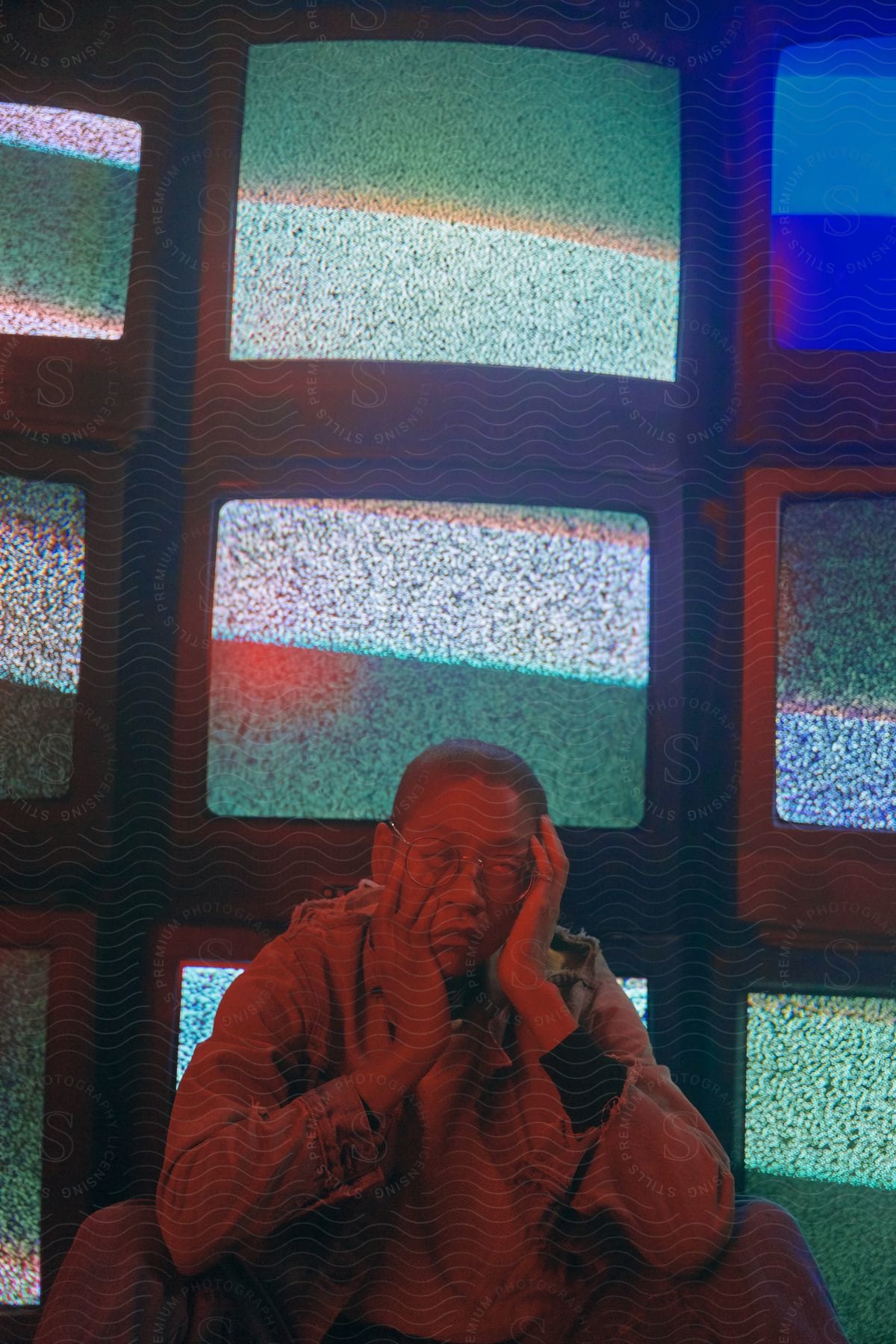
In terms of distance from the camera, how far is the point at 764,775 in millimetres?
1043

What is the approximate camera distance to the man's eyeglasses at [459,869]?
3.21 feet

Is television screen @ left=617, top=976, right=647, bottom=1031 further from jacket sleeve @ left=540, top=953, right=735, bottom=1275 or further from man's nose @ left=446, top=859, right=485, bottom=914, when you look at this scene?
man's nose @ left=446, top=859, right=485, bottom=914

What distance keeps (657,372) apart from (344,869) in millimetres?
602

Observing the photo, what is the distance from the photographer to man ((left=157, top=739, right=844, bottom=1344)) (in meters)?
0.95

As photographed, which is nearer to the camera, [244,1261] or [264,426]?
[244,1261]

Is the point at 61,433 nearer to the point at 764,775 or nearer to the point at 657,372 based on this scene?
the point at 657,372

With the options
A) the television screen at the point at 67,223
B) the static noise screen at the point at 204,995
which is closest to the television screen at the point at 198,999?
the static noise screen at the point at 204,995

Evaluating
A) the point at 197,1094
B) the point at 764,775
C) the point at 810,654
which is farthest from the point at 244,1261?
the point at 810,654

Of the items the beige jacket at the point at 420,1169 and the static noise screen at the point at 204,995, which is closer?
the beige jacket at the point at 420,1169

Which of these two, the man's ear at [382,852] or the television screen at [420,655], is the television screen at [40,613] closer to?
the television screen at [420,655]

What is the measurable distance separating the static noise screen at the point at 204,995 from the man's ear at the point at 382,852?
171 millimetres

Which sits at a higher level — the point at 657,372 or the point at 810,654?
the point at 657,372

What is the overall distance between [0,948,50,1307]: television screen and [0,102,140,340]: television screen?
2.13 ft

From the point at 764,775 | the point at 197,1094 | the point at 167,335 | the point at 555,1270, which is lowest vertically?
the point at 555,1270
